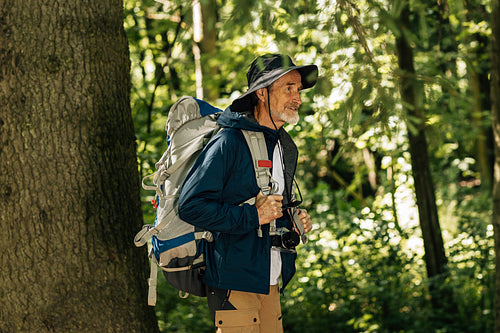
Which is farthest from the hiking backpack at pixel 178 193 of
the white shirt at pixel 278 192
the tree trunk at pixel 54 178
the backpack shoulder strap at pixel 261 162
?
the tree trunk at pixel 54 178

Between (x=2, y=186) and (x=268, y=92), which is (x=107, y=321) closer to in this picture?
(x=2, y=186)

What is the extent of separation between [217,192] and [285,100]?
2.20 feet

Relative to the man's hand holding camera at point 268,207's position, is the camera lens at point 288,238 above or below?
below

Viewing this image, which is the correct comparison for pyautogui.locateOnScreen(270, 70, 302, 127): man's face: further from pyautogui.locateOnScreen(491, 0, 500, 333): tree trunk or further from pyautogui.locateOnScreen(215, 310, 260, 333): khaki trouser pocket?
pyautogui.locateOnScreen(491, 0, 500, 333): tree trunk

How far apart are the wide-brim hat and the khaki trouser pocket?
1.06 m

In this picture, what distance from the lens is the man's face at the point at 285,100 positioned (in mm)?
2896

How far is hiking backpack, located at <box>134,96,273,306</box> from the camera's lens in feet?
8.73

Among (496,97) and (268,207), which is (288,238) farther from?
(496,97)

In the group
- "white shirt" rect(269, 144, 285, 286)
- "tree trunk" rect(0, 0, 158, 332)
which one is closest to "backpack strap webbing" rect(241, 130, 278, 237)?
"white shirt" rect(269, 144, 285, 286)

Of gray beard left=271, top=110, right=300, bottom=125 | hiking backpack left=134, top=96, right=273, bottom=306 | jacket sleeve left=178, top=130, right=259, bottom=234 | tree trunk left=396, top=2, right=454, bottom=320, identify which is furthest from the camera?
tree trunk left=396, top=2, right=454, bottom=320

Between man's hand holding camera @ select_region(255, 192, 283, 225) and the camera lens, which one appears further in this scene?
the camera lens

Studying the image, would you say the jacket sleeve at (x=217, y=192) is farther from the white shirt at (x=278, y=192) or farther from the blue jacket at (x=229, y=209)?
the white shirt at (x=278, y=192)

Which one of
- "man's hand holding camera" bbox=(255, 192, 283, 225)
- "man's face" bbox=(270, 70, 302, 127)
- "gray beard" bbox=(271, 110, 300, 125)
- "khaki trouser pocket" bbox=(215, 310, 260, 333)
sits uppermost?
"man's face" bbox=(270, 70, 302, 127)

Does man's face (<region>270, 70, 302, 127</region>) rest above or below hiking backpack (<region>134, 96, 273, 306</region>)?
above
